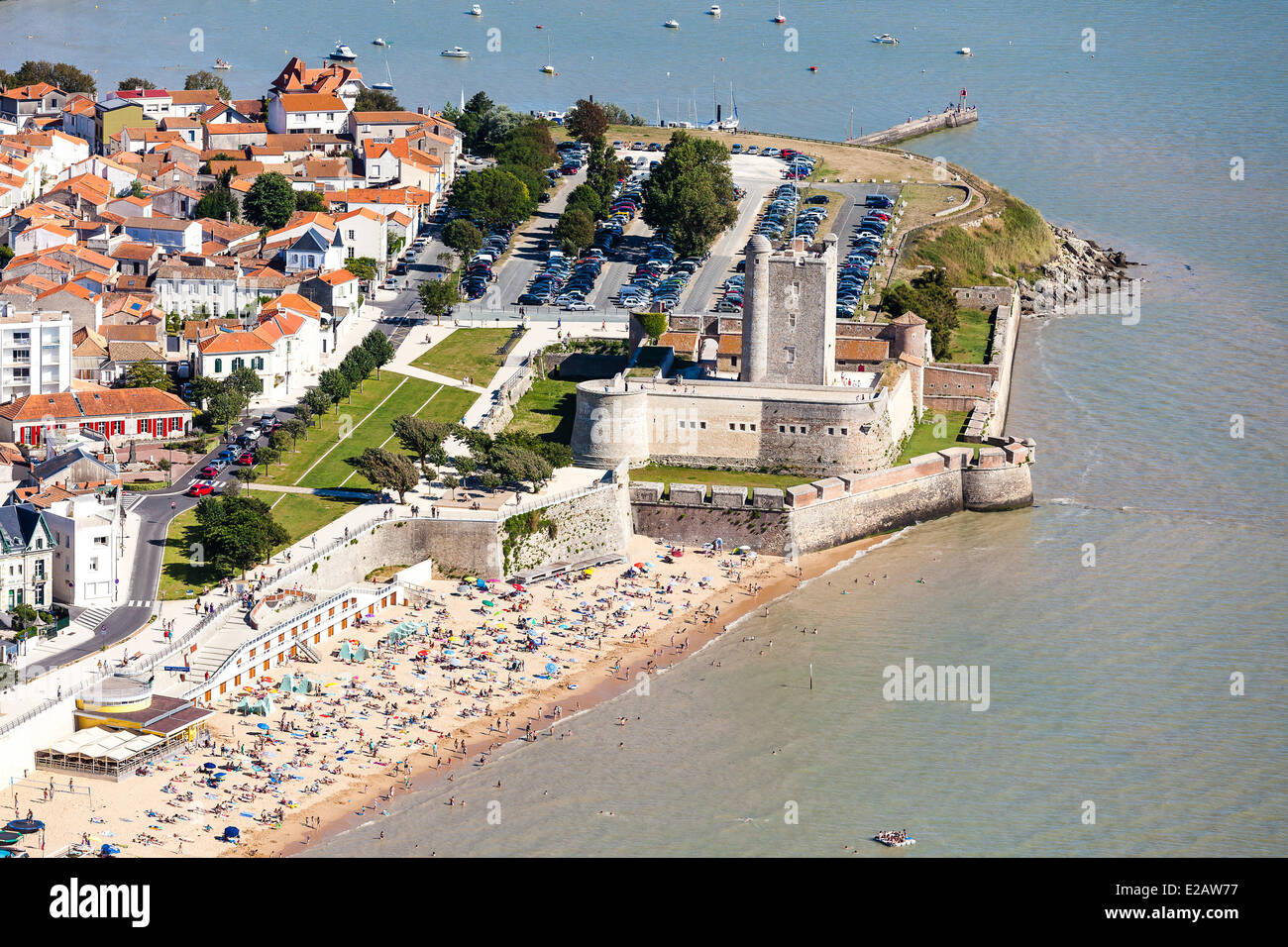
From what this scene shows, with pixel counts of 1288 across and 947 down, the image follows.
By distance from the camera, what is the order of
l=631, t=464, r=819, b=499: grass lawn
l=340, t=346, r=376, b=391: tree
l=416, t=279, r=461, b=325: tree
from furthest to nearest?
l=416, t=279, r=461, b=325: tree, l=340, t=346, r=376, b=391: tree, l=631, t=464, r=819, b=499: grass lawn

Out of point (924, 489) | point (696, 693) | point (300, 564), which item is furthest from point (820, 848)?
point (924, 489)

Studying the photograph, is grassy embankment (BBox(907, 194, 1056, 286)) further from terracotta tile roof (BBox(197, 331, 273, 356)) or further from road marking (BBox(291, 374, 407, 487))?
terracotta tile roof (BBox(197, 331, 273, 356))

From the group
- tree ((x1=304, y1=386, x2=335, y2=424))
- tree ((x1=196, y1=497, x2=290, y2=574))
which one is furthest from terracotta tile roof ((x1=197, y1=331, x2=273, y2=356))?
tree ((x1=196, y1=497, x2=290, y2=574))

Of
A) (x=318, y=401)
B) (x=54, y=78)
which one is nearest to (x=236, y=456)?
(x=318, y=401)

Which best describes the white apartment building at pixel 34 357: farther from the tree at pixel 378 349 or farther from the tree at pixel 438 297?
the tree at pixel 438 297

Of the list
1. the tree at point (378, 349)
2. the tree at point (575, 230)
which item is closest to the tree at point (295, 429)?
the tree at point (378, 349)
